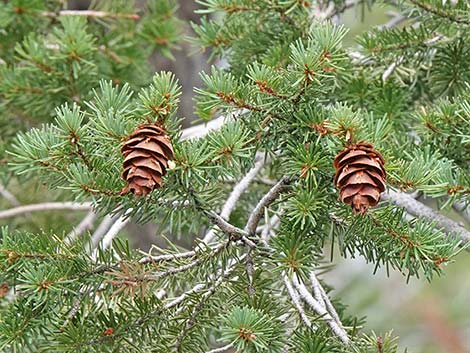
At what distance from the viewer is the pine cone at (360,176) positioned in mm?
914

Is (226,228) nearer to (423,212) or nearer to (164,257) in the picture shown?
(164,257)

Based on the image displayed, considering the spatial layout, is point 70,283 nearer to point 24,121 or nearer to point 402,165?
point 402,165

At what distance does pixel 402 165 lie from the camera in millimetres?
995

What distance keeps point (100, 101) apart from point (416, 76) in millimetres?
689

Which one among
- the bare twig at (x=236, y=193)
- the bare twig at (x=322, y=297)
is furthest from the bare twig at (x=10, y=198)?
the bare twig at (x=322, y=297)

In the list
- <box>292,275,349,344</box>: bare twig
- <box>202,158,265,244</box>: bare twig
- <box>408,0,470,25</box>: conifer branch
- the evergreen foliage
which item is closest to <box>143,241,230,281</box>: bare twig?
the evergreen foliage

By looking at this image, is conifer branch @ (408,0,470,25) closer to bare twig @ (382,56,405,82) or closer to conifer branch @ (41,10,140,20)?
bare twig @ (382,56,405,82)

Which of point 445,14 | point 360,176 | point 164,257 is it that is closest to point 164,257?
point 164,257

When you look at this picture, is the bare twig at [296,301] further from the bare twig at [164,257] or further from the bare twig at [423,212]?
the bare twig at [423,212]

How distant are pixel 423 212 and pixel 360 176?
48cm

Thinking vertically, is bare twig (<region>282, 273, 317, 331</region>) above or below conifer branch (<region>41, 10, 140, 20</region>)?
below

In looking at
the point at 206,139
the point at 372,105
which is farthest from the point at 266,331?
the point at 372,105

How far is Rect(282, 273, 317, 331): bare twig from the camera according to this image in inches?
41.5

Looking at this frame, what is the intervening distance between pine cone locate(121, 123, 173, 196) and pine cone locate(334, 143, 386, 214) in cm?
20
